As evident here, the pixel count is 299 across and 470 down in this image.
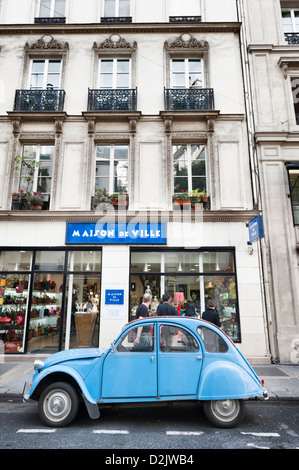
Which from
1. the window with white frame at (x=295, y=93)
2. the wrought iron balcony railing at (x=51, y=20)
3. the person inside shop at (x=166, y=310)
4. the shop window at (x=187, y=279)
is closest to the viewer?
the person inside shop at (x=166, y=310)

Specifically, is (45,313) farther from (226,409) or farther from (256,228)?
(256,228)

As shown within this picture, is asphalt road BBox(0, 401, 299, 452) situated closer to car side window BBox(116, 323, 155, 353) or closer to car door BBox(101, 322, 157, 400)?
car door BBox(101, 322, 157, 400)

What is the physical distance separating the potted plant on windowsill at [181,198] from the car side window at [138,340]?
6.16 metres

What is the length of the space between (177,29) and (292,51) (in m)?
4.75

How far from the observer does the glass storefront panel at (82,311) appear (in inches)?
376

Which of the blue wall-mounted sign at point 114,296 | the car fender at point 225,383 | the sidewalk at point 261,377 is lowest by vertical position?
the sidewalk at point 261,377

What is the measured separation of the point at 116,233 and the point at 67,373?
19.1 ft

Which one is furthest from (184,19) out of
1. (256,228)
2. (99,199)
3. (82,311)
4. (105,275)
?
(82,311)

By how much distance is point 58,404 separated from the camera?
4605 millimetres

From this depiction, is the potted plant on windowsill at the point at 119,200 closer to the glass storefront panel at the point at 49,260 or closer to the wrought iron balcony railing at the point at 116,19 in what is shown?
the glass storefront panel at the point at 49,260

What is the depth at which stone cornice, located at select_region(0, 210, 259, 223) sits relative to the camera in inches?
392

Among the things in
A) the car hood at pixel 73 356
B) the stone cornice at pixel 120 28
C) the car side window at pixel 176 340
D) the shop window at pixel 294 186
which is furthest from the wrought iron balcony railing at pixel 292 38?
the car hood at pixel 73 356

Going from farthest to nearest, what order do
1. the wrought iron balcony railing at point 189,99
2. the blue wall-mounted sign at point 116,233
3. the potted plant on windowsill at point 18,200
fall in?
the wrought iron balcony railing at point 189,99, the potted plant on windowsill at point 18,200, the blue wall-mounted sign at point 116,233
